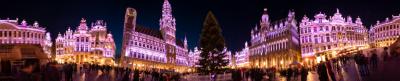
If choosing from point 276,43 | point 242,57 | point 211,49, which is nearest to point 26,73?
point 211,49

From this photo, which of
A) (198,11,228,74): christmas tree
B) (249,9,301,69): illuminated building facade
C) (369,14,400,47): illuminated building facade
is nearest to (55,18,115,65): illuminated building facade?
(249,9,301,69): illuminated building facade

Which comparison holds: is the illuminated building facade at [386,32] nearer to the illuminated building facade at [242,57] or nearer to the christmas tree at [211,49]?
the illuminated building facade at [242,57]

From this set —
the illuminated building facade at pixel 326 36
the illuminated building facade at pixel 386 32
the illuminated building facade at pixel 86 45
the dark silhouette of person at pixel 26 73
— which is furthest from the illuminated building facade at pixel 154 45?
the dark silhouette of person at pixel 26 73

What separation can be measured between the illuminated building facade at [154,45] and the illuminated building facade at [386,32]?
55018mm

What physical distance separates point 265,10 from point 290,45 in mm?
16477

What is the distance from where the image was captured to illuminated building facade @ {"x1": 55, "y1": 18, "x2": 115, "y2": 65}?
100000mm

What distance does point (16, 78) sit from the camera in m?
19.9

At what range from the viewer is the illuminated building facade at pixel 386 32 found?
93.6 m

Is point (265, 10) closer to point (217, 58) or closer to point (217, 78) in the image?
point (217, 58)

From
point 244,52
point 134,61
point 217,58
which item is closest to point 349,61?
point 217,58

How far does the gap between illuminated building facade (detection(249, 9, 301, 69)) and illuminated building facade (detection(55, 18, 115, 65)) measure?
35.7 metres

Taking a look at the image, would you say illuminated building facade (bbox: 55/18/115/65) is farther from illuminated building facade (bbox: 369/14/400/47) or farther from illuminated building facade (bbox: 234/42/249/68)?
illuminated building facade (bbox: 369/14/400/47)

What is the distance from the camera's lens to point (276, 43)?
3691 inches

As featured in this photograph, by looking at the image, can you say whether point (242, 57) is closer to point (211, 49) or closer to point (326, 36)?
point (326, 36)
